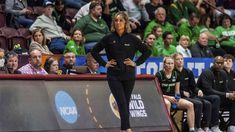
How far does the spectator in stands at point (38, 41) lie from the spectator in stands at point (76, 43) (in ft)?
1.75

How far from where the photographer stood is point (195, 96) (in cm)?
1444

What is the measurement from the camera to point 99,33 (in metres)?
15.9

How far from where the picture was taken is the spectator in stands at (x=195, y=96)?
13844 millimetres

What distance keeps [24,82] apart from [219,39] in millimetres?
8828

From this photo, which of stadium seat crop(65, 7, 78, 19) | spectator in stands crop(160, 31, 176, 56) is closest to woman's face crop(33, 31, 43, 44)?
stadium seat crop(65, 7, 78, 19)

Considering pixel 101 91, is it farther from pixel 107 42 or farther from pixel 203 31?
pixel 203 31

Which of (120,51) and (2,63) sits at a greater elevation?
(120,51)

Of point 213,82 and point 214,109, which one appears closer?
point 214,109

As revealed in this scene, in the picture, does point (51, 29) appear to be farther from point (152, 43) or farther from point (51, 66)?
point (51, 66)

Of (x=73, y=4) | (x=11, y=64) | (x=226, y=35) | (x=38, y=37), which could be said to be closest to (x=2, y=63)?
(x=11, y=64)

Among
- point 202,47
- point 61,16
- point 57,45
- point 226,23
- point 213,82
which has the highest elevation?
point 61,16

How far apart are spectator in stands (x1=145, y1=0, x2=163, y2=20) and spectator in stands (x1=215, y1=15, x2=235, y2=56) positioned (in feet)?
5.86

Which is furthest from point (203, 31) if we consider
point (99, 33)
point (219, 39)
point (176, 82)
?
point (176, 82)

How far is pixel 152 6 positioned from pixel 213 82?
4.05 metres
